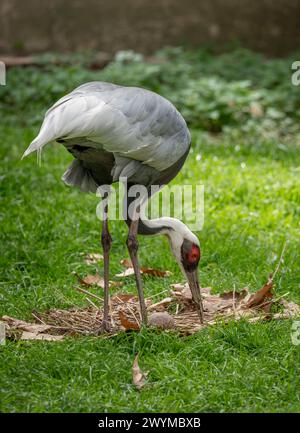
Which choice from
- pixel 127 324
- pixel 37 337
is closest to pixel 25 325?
pixel 37 337

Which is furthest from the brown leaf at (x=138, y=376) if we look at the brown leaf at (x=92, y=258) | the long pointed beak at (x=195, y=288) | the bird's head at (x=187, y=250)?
the brown leaf at (x=92, y=258)

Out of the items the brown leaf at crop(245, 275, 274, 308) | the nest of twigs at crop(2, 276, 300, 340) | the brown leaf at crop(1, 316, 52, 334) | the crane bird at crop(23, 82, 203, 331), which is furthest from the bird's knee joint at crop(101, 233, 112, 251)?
the brown leaf at crop(245, 275, 274, 308)

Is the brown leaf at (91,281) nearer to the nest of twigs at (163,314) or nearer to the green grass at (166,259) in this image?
the green grass at (166,259)

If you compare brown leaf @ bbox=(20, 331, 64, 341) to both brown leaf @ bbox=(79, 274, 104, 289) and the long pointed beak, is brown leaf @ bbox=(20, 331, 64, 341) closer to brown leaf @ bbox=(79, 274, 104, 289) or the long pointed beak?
the long pointed beak

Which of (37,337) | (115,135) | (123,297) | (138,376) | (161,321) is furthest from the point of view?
(123,297)

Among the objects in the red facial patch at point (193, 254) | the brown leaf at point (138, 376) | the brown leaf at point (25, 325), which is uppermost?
the red facial patch at point (193, 254)

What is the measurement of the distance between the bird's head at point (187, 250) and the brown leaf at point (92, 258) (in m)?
1.14

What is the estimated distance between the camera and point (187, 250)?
5.23 metres

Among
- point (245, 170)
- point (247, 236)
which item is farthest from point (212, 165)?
point (247, 236)

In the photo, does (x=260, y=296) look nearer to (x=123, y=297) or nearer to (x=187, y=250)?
(x=187, y=250)

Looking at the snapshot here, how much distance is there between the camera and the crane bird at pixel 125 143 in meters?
4.52

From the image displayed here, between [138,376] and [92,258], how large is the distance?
2.13m

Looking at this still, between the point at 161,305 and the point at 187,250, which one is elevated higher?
the point at 187,250

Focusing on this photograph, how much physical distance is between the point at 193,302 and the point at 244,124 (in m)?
4.64
